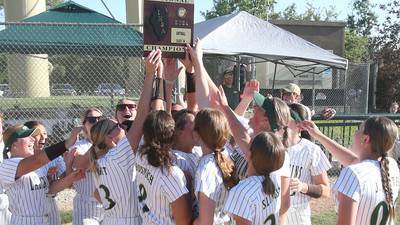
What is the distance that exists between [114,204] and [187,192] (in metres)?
0.70

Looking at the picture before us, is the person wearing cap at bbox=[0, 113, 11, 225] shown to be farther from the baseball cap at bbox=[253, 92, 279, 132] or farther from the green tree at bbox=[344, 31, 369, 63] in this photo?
the green tree at bbox=[344, 31, 369, 63]

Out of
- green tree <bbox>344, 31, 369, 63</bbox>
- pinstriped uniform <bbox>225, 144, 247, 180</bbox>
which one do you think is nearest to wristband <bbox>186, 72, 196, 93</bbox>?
pinstriped uniform <bbox>225, 144, 247, 180</bbox>

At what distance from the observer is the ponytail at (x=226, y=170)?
2.90m

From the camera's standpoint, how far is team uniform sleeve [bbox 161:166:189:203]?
2863 mm

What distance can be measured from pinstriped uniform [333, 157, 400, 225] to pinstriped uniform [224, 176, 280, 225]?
0.42 metres

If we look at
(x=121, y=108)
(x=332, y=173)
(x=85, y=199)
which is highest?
(x=121, y=108)

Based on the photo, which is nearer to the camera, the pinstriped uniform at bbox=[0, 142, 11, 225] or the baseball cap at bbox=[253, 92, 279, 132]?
the baseball cap at bbox=[253, 92, 279, 132]

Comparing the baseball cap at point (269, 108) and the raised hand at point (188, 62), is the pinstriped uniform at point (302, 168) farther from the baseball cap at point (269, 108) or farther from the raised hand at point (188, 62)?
the raised hand at point (188, 62)

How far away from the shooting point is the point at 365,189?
267 centimetres

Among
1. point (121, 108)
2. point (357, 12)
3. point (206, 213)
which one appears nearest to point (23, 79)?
point (121, 108)

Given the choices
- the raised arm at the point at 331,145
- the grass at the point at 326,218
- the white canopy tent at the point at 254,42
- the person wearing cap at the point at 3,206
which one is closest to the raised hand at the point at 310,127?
the raised arm at the point at 331,145

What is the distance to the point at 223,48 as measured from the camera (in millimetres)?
8883

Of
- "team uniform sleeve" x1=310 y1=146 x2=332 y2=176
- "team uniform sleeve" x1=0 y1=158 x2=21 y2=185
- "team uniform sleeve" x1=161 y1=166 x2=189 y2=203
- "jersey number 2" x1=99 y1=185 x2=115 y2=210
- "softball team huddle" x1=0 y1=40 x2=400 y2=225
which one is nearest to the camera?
"softball team huddle" x1=0 y1=40 x2=400 y2=225

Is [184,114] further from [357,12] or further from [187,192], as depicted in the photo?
[357,12]
